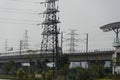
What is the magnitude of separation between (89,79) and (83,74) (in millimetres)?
1319

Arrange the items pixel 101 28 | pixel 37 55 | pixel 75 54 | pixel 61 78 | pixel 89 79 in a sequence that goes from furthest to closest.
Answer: pixel 37 55, pixel 75 54, pixel 101 28, pixel 61 78, pixel 89 79

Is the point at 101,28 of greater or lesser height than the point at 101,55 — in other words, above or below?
above

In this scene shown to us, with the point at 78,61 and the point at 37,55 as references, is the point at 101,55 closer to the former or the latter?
the point at 78,61

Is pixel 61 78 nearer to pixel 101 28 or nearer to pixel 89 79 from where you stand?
pixel 89 79

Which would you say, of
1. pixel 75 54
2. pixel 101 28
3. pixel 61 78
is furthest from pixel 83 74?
pixel 75 54

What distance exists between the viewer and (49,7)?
72.1 meters

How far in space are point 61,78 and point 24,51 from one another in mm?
44614

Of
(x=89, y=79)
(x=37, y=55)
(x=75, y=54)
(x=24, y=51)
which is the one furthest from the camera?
(x=24, y=51)

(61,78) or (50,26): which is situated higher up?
(50,26)

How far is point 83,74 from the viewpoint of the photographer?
52.2 m

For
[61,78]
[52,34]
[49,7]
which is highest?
[49,7]

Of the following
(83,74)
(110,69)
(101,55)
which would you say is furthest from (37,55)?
(83,74)

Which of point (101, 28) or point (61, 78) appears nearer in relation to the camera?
point (61, 78)

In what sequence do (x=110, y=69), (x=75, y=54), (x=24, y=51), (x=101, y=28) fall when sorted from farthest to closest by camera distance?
1. (x=24, y=51)
2. (x=75, y=54)
3. (x=101, y=28)
4. (x=110, y=69)
